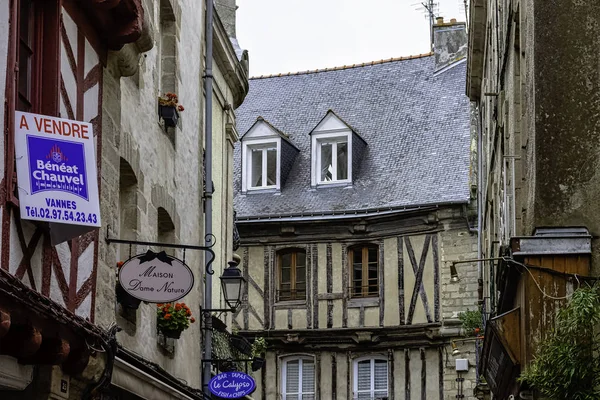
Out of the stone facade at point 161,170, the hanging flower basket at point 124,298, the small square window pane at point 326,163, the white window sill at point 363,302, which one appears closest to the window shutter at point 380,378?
the white window sill at point 363,302

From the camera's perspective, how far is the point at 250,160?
29312 millimetres

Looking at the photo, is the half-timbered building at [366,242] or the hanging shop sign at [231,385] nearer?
the hanging shop sign at [231,385]

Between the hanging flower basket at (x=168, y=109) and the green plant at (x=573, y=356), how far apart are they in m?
6.08

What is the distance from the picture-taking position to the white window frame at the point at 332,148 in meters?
28.7

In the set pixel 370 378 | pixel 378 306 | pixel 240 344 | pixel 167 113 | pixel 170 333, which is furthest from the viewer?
pixel 370 378

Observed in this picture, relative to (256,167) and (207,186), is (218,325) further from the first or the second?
(256,167)

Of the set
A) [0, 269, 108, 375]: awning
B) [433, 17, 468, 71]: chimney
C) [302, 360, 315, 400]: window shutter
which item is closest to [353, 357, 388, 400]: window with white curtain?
[302, 360, 315, 400]: window shutter

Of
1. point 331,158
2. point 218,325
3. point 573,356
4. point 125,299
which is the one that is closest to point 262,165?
point 331,158

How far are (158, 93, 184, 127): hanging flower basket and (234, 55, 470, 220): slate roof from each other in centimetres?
1250

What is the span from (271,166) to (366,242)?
326 centimetres

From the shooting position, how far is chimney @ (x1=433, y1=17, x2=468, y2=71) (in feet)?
100

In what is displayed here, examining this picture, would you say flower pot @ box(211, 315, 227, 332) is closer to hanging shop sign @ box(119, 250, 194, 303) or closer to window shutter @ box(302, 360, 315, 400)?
hanging shop sign @ box(119, 250, 194, 303)

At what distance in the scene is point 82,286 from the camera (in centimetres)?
979

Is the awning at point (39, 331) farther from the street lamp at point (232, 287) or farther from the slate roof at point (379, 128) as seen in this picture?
the slate roof at point (379, 128)
